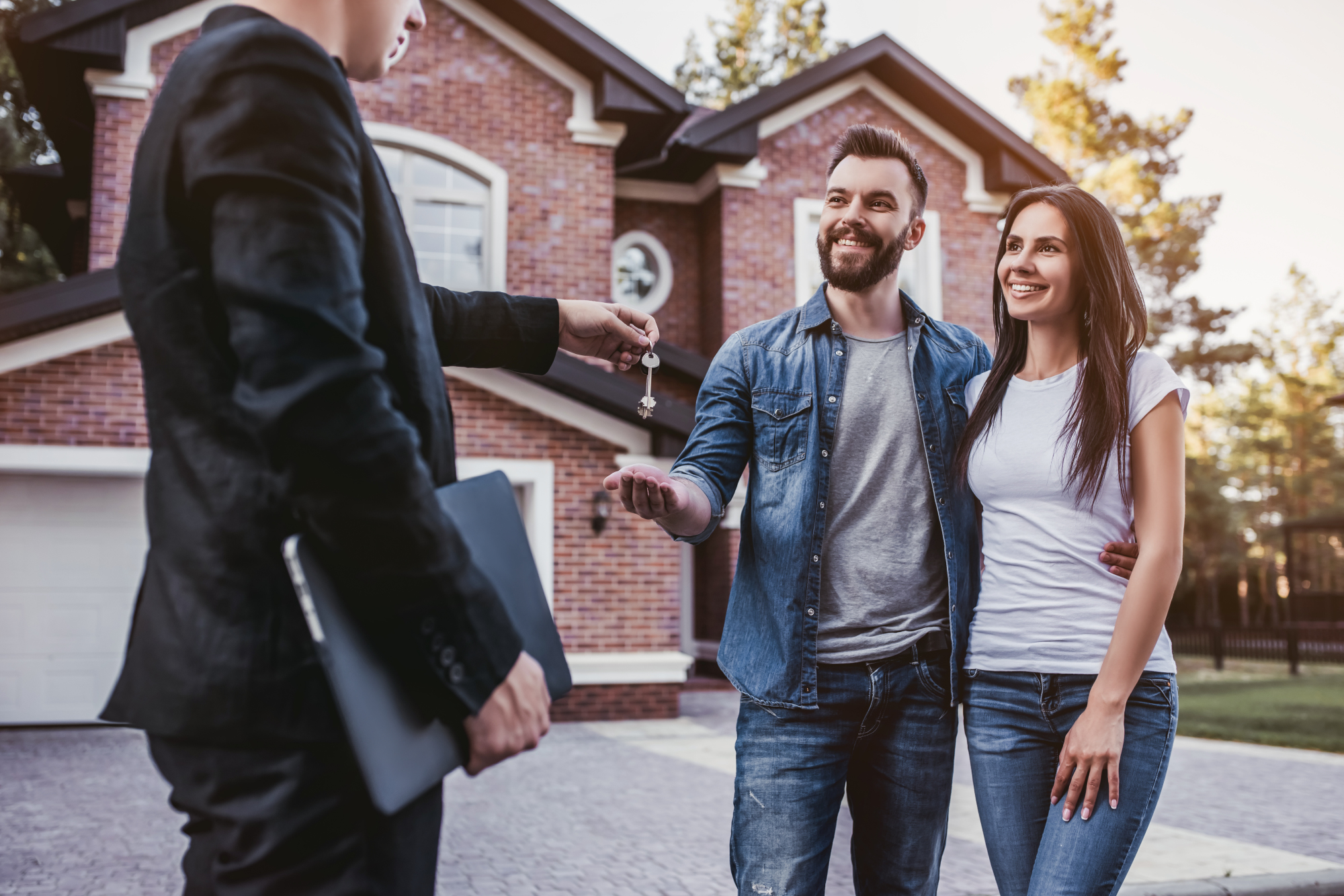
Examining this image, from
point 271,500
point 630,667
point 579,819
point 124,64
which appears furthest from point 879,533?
point 124,64

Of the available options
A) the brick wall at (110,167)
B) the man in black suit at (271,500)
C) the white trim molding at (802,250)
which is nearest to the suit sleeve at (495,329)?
the man in black suit at (271,500)

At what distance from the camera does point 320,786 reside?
4.49 ft

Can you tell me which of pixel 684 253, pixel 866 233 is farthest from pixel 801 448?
pixel 684 253

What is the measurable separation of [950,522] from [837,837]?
14.3 ft

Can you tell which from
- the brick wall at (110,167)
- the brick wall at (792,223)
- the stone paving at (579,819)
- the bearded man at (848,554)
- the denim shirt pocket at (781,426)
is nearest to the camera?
the bearded man at (848,554)

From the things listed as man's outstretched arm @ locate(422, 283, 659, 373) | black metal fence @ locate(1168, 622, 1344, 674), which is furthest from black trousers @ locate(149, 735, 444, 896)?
black metal fence @ locate(1168, 622, 1344, 674)

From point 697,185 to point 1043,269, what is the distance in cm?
1323

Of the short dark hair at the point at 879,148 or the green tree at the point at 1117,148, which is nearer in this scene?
the short dark hair at the point at 879,148

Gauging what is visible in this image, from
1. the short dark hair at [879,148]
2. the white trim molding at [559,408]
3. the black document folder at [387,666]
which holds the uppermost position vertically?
the white trim molding at [559,408]

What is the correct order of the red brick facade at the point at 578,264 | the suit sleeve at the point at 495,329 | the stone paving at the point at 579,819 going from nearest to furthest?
the suit sleeve at the point at 495,329, the stone paving at the point at 579,819, the red brick facade at the point at 578,264

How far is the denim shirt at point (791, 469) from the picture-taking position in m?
2.62

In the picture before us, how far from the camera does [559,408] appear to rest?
11.5 metres

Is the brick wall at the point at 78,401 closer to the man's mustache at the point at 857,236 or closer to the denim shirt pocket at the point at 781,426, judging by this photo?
the denim shirt pocket at the point at 781,426

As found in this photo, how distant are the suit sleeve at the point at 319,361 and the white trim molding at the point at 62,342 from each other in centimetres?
988
